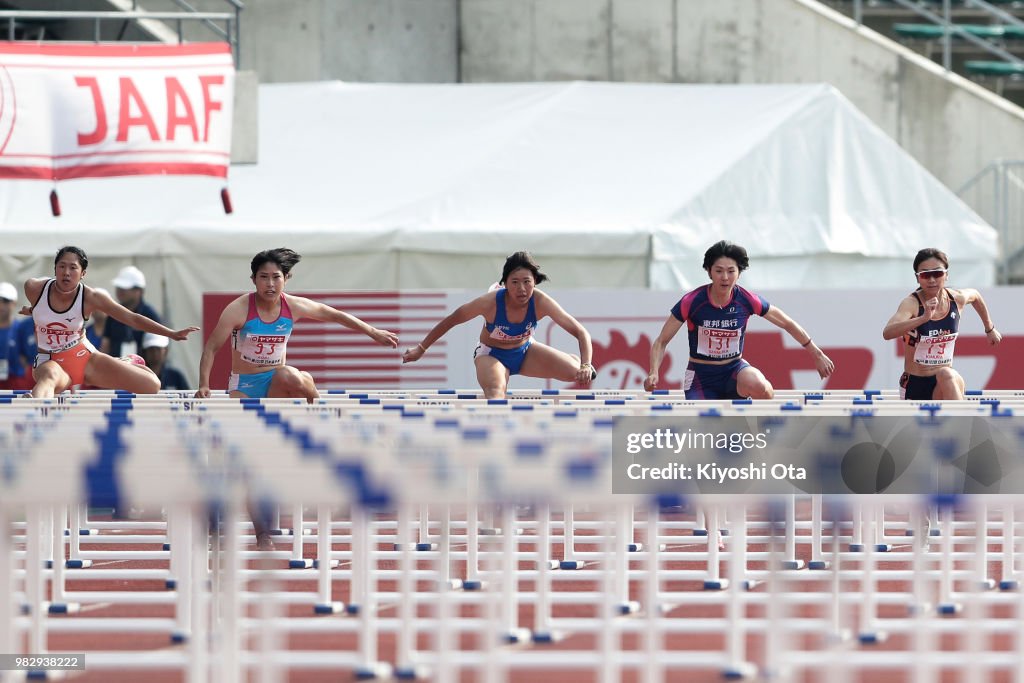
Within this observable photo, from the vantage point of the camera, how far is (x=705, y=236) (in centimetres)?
1822

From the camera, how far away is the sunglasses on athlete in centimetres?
1144

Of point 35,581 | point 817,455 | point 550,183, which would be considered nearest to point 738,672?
point 817,455

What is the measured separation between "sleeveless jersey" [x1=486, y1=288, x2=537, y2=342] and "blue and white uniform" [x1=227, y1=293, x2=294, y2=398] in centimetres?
168

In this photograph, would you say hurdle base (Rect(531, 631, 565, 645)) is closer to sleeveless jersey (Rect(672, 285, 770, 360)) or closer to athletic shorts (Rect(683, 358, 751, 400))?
athletic shorts (Rect(683, 358, 751, 400))

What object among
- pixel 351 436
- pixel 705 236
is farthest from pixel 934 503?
pixel 705 236

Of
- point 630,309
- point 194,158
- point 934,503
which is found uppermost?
point 194,158

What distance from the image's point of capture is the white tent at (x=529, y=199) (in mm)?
17734

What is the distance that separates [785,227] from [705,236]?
130 cm

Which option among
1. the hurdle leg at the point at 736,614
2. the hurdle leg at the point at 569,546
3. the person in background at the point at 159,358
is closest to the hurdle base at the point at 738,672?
the hurdle leg at the point at 736,614

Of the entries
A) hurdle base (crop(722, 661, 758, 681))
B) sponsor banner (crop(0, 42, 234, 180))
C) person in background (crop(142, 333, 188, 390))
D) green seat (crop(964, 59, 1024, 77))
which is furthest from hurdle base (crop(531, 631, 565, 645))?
green seat (crop(964, 59, 1024, 77))

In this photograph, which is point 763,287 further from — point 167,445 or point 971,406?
point 167,445

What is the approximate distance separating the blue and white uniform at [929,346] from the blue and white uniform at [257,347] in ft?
14.2

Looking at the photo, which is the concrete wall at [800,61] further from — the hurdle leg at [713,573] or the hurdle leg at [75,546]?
the hurdle leg at [713,573]

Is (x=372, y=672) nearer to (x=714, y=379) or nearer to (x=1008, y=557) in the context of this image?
(x=1008, y=557)
